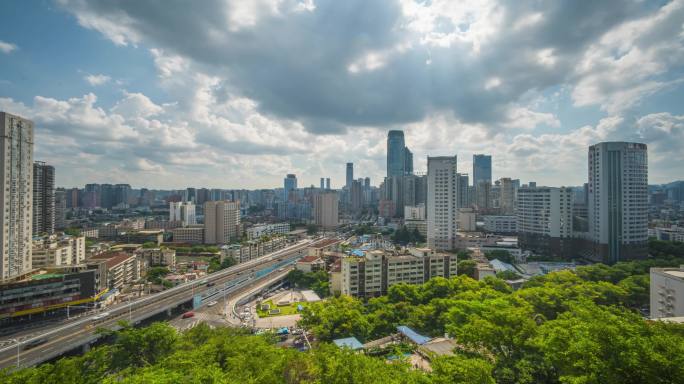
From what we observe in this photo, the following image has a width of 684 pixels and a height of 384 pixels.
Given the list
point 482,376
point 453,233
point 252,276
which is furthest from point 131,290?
point 453,233

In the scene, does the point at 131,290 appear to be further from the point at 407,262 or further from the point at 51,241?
the point at 407,262

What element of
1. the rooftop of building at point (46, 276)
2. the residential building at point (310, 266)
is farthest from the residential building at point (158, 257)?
the residential building at point (310, 266)

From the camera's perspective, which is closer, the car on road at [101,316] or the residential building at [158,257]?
the car on road at [101,316]

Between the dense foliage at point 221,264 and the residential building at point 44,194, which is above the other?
the residential building at point 44,194

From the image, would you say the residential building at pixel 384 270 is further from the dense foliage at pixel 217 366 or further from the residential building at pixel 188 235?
the residential building at pixel 188 235

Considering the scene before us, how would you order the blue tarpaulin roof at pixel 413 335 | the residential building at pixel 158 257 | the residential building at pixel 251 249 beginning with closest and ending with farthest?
the blue tarpaulin roof at pixel 413 335 → the residential building at pixel 158 257 → the residential building at pixel 251 249

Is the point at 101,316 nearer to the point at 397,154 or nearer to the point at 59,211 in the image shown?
the point at 59,211
